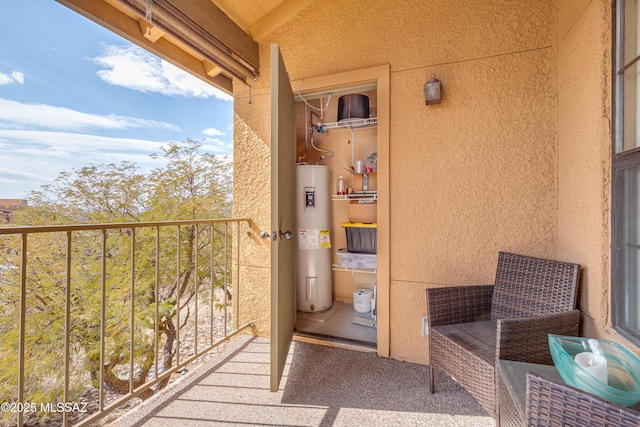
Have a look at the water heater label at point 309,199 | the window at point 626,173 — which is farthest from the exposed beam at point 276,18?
the window at point 626,173

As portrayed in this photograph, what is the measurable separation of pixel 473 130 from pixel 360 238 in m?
1.35

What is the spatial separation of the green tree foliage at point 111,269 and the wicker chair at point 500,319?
175 centimetres

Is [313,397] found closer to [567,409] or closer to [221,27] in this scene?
[567,409]

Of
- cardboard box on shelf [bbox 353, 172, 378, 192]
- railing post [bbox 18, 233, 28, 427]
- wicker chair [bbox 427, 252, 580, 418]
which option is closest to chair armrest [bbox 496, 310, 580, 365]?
wicker chair [bbox 427, 252, 580, 418]

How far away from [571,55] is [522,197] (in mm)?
878

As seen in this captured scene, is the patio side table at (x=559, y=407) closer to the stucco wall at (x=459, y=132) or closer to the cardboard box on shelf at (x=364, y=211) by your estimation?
the stucco wall at (x=459, y=132)

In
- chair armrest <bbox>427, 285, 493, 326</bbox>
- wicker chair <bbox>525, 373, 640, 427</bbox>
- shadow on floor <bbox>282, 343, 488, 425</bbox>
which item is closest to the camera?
wicker chair <bbox>525, 373, 640, 427</bbox>

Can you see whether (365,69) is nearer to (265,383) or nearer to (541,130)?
(541,130)

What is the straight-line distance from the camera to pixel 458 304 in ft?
5.58

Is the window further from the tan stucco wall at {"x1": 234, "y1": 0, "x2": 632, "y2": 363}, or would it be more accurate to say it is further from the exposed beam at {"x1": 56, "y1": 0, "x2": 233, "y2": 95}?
the exposed beam at {"x1": 56, "y1": 0, "x2": 233, "y2": 95}

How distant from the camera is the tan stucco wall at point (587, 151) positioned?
123 centimetres

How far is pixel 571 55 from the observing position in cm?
153

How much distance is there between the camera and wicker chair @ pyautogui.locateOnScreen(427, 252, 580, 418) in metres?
1.20

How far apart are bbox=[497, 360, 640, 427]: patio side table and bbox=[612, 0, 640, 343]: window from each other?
1.77ft
